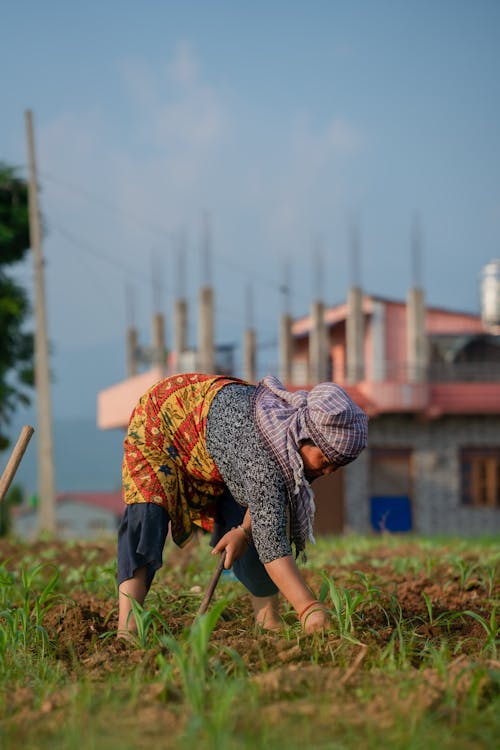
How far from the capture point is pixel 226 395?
148 inches

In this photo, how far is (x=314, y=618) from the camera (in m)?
3.43

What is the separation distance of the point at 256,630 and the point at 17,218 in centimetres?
1957

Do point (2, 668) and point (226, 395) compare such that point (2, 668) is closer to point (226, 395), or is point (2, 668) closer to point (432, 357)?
point (226, 395)

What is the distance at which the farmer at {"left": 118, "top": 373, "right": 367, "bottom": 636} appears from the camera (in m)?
3.44

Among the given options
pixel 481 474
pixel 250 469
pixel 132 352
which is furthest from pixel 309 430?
pixel 132 352

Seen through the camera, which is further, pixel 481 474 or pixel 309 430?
pixel 481 474

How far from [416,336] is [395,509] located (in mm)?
4337

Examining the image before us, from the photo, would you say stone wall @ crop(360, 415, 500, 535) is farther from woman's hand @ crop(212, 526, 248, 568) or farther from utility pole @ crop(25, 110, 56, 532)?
woman's hand @ crop(212, 526, 248, 568)

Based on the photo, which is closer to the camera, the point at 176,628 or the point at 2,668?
the point at 2,668

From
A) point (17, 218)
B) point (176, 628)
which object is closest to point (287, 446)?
point (176, 628)

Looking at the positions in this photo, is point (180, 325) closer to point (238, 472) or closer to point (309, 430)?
point (238, 472)

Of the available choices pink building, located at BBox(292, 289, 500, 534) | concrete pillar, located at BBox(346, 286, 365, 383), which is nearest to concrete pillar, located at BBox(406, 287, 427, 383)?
pink building, located at BBox(292, 289, 500, 534)

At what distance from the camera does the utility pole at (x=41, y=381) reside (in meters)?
16.7

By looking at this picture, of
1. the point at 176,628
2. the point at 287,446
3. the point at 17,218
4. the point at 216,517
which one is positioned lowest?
the point at 176,628
